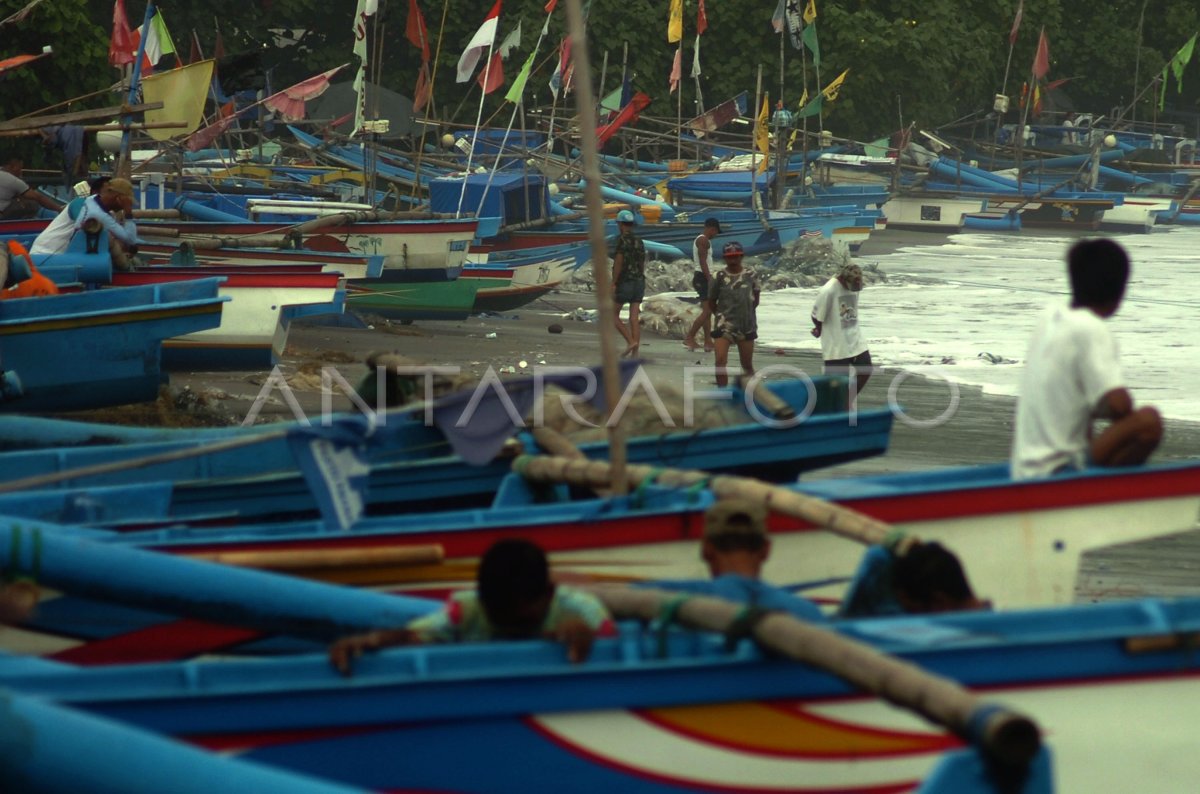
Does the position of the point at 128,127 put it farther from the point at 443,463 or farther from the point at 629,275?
the point at 443,463

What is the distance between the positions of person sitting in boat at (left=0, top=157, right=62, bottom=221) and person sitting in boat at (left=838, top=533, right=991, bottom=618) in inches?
490

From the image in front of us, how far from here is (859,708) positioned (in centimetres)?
444

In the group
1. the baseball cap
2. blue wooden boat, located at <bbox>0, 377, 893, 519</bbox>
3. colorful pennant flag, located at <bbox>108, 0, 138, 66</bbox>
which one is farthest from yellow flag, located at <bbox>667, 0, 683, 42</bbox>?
the baseball cap

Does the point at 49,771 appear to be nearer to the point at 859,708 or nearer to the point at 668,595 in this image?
the point at 668,595

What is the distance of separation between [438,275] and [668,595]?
578 inches

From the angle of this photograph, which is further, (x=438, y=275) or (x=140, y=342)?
(x=438, y=275)

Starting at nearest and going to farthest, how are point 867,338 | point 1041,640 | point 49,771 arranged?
1. point 49,771
2. point 1041,640
3. point 867,338

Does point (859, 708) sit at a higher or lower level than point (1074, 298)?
lower

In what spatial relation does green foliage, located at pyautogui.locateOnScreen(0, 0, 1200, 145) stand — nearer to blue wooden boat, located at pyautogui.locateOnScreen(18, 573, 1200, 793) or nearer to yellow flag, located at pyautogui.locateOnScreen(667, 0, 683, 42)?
yellow flag, located at pyautogui.locateOnScreen(667, 0, 683, 42)

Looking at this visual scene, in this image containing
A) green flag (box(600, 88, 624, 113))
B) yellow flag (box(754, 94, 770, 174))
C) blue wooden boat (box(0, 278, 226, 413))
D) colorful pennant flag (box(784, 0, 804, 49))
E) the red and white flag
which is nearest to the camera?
blue wooden boat (box(0, 278, 226, 413))

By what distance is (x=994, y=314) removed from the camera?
23.3m

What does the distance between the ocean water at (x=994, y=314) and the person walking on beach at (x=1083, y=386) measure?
361 inches

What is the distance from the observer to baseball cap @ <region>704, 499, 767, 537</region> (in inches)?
189

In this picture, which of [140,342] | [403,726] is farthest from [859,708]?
[140,342]
